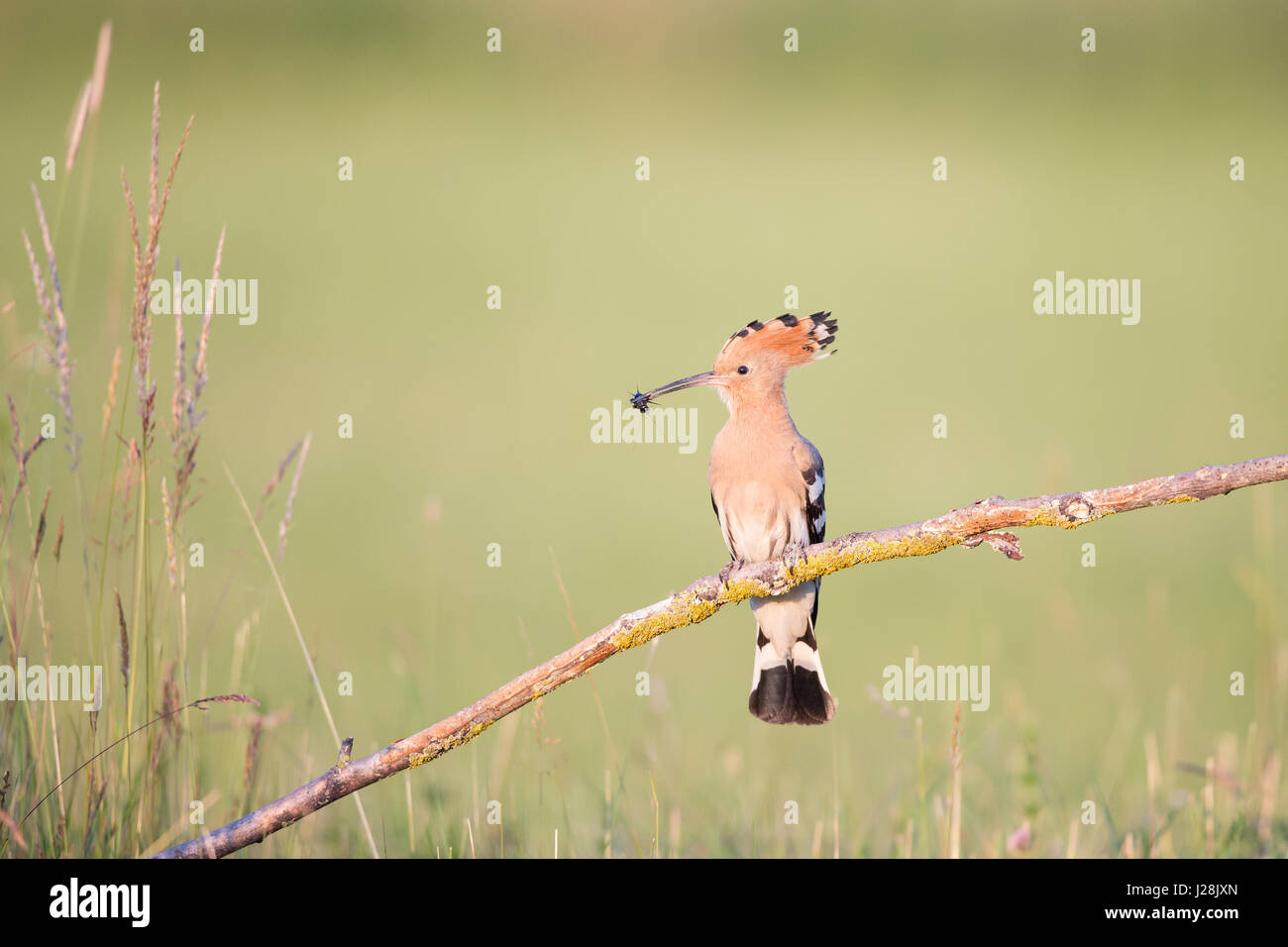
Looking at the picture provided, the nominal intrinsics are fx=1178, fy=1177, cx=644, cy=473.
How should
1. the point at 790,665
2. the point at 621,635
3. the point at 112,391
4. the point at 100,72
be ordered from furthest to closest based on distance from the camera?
1. the point at 790,665
2. the point at 100,72
3. the point at 112,391
4. the point at 621,635

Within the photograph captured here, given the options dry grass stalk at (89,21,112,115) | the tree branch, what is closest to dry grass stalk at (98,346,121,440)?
dry grass stalk at (89,21,112,115)

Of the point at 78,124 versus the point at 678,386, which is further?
the point at 678,386

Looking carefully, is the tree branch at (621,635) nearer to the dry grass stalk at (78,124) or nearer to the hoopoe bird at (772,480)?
the hoopoe bird at (772,480)

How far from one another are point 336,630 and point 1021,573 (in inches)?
193

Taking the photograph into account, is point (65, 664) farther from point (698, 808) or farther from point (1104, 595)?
point (1104, 595)

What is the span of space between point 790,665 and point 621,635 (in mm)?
A: 1453

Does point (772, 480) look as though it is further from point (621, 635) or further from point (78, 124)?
point (78, 124)

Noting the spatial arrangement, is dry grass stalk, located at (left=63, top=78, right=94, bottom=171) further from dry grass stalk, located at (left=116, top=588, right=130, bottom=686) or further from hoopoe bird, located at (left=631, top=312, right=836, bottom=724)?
hoopoe bird, located at (left=631, top=312, right=836, bottom=724)

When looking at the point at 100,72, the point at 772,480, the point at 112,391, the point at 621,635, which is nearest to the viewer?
the point at 621,635

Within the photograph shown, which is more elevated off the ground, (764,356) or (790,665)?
(764,356)

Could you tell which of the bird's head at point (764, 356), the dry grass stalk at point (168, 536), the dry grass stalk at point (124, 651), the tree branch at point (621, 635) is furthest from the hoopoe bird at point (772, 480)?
the dry grass stalk at point (124, 651)

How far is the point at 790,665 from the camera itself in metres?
3.56

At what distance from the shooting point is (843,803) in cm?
338

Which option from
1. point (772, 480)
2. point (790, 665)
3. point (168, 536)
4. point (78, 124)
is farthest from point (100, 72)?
point (790, 665)
